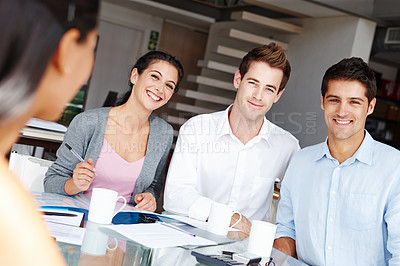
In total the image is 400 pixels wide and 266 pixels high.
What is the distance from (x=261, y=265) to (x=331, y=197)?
720 mm

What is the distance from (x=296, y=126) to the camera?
6.22m

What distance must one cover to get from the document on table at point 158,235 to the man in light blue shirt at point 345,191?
0.68 meters

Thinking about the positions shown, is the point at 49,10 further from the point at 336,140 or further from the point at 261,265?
the point at 336,140

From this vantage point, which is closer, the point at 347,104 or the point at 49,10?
the point at 49,10

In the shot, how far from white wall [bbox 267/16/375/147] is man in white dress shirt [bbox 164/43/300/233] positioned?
10.7 feet

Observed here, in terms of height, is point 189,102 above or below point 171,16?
below

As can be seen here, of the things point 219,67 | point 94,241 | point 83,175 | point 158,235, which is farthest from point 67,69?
point 219,67

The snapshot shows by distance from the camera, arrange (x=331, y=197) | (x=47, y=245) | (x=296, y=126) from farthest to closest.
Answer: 1. (x=296, y=126)
2. (x=331, y=197)
3. (x=47, y=245)

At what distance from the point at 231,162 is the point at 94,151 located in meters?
0.70

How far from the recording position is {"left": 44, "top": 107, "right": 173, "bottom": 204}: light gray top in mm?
2133

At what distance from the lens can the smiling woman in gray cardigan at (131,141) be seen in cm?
219

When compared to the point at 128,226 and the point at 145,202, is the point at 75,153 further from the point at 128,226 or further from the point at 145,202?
the point at 128,226

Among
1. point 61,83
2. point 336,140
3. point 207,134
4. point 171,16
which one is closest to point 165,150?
point 207,134

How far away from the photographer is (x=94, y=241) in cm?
133
